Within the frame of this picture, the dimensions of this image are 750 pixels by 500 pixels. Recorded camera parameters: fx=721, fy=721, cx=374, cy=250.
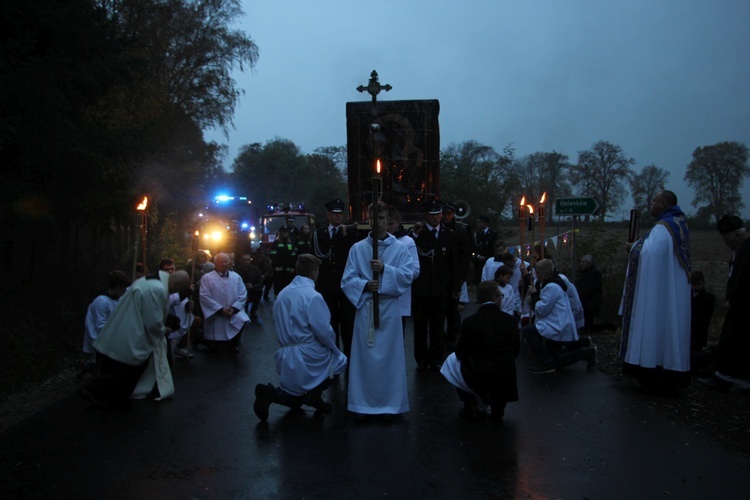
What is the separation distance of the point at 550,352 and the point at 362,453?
15.7 feet

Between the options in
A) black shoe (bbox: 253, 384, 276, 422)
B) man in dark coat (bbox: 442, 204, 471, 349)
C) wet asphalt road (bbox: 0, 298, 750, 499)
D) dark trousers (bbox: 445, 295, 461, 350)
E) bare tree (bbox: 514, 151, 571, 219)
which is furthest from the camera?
bare tree (bbox: 514, 151, 571, 219)

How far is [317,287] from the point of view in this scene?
1002cm

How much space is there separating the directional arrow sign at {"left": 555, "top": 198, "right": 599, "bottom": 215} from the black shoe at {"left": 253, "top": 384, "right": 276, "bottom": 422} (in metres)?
8.58

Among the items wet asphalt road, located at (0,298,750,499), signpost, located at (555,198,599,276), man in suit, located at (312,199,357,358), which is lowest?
wet asphalt road, located at (0,298,750,499)

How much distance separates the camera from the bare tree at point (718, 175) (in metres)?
29.0

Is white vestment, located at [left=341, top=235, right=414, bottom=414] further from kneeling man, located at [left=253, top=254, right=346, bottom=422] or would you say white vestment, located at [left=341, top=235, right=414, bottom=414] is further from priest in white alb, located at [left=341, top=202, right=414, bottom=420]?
kneeling man, located at [left=253, top=254, right=346, bottom=422]

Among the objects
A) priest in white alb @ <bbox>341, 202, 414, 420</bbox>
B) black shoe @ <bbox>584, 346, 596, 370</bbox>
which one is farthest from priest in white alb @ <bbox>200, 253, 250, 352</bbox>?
black shoe @ <bbox>584, 346, 596, 370</bbox>

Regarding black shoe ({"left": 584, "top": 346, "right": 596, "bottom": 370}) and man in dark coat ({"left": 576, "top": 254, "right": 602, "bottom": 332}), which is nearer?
black shoe ({"left": 584, "top": 346, "right": 596, "bottom": 370})

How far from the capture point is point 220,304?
11.7 metres

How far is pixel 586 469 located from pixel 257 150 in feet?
370

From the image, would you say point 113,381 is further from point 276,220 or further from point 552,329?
point 276,220

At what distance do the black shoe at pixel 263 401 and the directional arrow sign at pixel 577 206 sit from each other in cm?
858

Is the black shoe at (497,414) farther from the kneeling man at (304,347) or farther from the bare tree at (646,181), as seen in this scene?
the bare tree at (646,181)

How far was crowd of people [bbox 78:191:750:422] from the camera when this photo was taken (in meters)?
7.22
